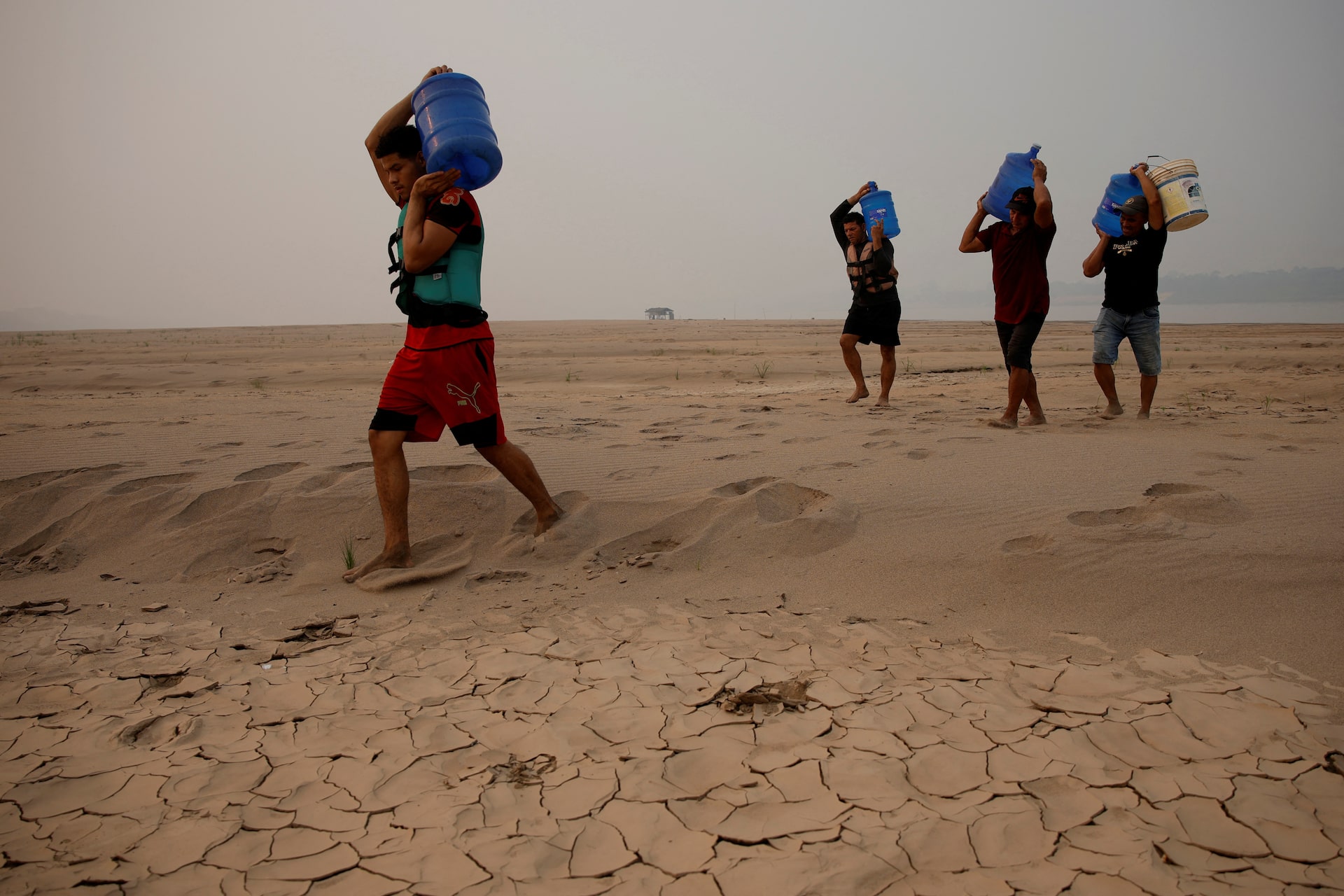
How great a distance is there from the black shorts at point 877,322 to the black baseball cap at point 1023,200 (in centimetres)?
134

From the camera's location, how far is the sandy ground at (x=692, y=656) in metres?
1.53

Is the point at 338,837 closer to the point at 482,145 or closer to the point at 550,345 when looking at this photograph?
the point at 482,145

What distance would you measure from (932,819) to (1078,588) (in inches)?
57.5

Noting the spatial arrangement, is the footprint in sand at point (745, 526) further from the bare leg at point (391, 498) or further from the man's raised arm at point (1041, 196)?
the man's raised arm at point (1041, 196)

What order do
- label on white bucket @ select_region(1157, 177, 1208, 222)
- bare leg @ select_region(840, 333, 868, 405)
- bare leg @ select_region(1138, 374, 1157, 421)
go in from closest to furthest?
Result: label on white bucket @ select_region(1157, 177, 1208, 222), bare leg @ select_region(1138, 374, 1157, 421), bare leg @ select_region(840, 333, 868, 405)

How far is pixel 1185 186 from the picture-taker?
4750mm

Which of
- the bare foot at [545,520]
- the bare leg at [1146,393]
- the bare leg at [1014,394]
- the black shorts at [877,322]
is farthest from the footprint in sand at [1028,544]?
the black shorts at [877,322]

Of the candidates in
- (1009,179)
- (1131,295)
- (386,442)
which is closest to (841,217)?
(1009,179)

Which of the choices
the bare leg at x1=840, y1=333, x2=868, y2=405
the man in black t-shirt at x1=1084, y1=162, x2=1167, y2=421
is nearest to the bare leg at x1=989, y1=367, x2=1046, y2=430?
the man in black t-shirt at x1=1084, y1=162, x2=1167, y2=421

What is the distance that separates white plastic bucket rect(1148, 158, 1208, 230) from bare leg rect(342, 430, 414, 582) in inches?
186

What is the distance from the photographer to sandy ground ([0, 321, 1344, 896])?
1525 mm

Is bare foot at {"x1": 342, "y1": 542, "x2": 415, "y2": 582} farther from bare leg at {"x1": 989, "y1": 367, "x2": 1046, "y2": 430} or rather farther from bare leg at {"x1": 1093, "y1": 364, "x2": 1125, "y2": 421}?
bare leg at {"x1": 1093, "y1": 364, "x2": 1125, "y2": 421}

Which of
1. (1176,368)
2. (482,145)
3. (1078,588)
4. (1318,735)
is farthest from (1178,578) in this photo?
(1176,368)

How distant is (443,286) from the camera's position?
296 cm
